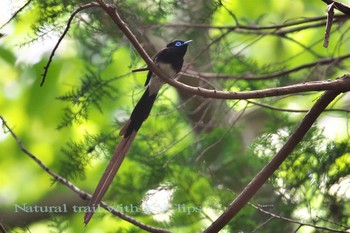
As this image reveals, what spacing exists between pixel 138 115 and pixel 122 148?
15cm

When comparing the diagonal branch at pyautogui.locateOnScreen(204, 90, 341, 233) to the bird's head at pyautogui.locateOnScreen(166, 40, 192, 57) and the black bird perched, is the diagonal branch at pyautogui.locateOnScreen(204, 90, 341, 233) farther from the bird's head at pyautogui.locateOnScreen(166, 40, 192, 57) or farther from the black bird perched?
the bird's head at pyautogui.locateOnScreen(166, 40, 192, 57)

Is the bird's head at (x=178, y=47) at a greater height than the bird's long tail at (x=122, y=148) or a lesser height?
greater

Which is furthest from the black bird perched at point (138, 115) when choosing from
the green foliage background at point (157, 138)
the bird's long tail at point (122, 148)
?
the green foliage background at point (157, 138)

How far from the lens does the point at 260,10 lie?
197 inches

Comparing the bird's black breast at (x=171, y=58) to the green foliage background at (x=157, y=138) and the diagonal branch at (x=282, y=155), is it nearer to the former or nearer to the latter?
the green foliage background at (x=157, y=138)

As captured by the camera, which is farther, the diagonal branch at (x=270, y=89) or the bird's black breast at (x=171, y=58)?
the bird's black breast at (x=171, y=58)

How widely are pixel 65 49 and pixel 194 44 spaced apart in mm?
1761

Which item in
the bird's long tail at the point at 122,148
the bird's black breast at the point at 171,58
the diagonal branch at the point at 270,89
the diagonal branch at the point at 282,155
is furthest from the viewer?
the bird's black breast at the point at 171,58

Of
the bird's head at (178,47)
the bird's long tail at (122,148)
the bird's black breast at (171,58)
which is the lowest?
the bird's long tail at (122,148)

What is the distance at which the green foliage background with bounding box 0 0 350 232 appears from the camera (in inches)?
98.8

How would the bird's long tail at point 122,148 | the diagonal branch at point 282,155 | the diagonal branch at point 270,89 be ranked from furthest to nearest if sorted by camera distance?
the bird's long tail at point 122,148 → the diagonal branch at point 282,155 → the diagonal branch at point 270,89

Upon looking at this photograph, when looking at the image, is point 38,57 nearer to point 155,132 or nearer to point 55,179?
point 155,132

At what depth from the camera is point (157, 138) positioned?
3094mm

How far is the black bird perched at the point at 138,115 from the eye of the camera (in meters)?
2.12
